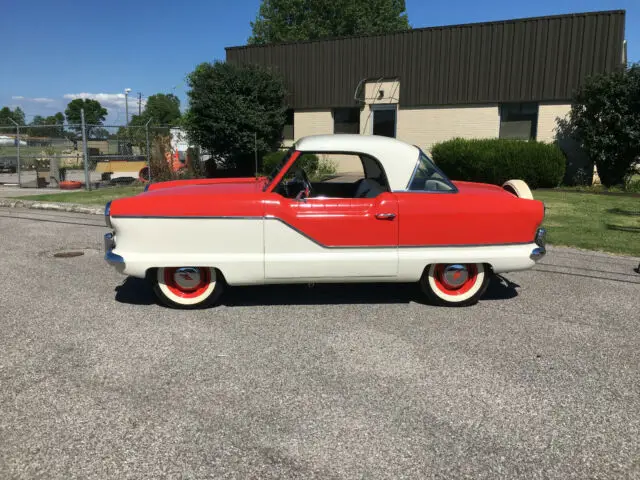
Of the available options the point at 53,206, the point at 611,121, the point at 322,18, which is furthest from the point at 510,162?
the point at 322,18

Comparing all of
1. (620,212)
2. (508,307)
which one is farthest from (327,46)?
(508,307)

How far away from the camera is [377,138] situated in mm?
4918

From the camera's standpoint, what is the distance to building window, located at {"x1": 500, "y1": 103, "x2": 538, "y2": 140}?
16.5 meters

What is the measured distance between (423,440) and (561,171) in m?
14.0

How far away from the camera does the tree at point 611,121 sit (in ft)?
43.8

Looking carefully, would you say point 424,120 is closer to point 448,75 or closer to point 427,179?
point 448,75

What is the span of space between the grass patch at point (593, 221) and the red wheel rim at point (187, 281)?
554 cm

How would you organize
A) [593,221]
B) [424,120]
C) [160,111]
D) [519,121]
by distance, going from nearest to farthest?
[593,221] → [519,121] → [424,120] → [160,111]

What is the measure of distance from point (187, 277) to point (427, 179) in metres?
2.49

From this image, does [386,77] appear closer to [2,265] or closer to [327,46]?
[327,46]

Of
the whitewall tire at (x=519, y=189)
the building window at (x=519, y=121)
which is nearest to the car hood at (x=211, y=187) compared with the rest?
the whitewall tire at (x=519, y=189)

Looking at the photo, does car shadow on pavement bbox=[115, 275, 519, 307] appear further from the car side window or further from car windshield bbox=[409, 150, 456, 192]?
car windshield bbox=[409, 150, 456, 192]

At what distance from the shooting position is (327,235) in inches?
181

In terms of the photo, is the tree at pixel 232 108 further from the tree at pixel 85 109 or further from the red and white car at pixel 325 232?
the tree at pixel 85 109
